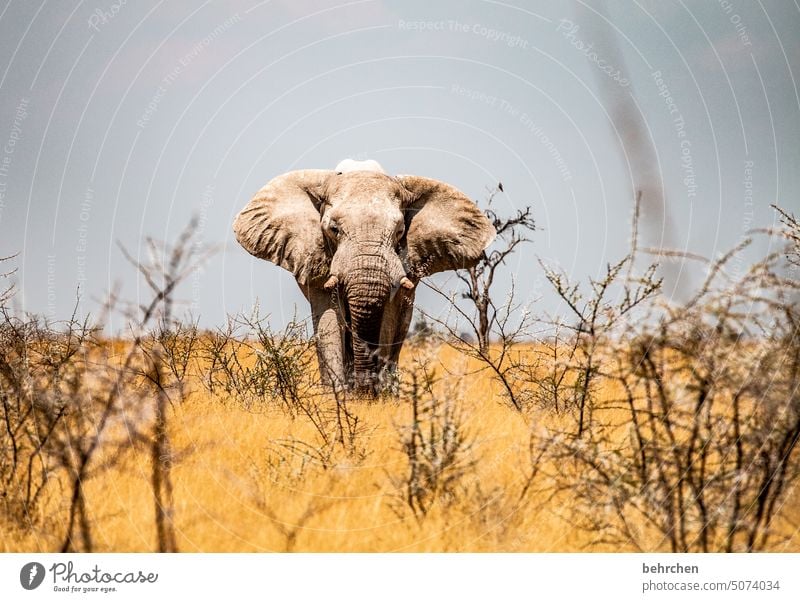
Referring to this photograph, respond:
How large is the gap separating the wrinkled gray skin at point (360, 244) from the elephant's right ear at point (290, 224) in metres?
0.01

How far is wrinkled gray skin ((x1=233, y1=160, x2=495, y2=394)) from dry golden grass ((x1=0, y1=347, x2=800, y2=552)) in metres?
2.50

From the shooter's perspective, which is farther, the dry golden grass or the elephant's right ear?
the elephant's right ear

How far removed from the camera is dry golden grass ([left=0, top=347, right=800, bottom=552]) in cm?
491

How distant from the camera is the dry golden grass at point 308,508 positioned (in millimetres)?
4906

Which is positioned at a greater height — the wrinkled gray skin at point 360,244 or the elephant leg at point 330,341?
the wrinkled gray skin at point 360,244

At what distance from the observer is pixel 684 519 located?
15.7 ft

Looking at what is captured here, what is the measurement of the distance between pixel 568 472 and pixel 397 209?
486cm
